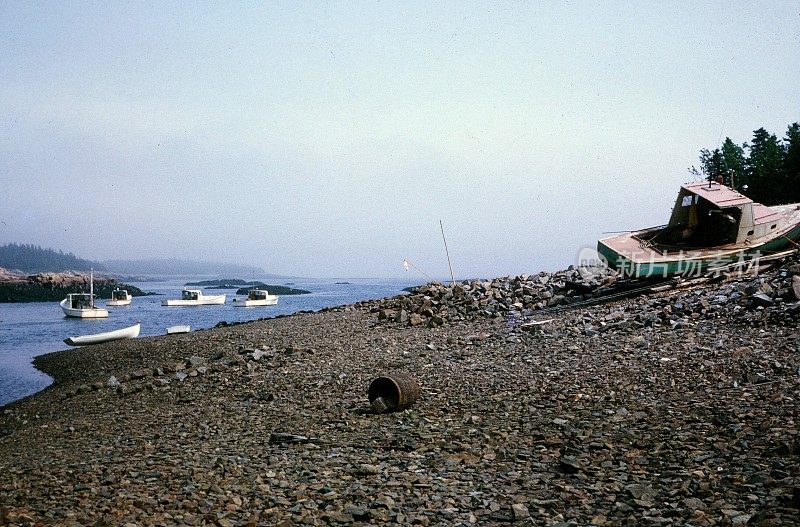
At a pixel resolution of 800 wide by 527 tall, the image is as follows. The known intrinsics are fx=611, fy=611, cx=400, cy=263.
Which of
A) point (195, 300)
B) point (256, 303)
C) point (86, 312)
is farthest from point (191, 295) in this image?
point (86, 312)

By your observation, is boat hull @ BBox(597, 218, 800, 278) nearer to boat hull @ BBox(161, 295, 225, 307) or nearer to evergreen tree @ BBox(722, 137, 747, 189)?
evergreen tree @ BBox(722, 137, 747, 189)

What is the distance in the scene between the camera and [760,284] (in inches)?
694

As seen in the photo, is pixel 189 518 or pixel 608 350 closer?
pixel 189 518

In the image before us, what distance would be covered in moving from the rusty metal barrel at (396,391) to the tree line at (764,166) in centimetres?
4528

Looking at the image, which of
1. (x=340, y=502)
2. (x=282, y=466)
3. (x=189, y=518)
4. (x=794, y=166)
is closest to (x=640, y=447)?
(x=340, y=502)

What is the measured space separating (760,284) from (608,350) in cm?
657

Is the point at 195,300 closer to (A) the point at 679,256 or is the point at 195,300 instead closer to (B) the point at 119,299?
(B) the point at 119,299

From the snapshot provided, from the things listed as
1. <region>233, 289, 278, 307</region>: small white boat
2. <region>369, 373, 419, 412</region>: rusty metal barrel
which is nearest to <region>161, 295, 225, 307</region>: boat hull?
<region>233, 289, 278, 307</region>: small white boat

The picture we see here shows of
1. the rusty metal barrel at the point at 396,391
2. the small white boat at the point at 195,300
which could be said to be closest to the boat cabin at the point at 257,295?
the small white boat at the point at 195,300

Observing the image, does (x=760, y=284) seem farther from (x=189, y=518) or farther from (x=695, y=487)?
(x=189, y=518)

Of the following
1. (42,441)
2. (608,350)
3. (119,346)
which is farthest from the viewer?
(119,346)

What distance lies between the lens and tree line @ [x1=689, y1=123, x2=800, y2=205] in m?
56.5

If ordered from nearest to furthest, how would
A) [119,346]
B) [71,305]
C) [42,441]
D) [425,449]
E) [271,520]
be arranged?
[271,520] < [425,449] < [42,441] < [119,346] < [71,305]

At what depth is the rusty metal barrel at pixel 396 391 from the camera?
11133 mm
